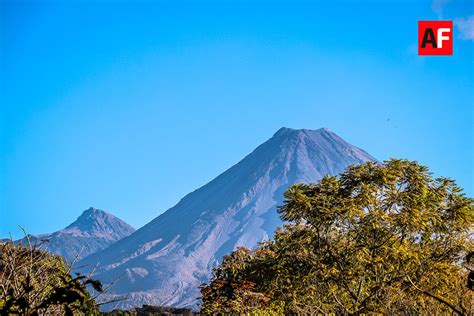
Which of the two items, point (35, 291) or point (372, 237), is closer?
point (35, 291)

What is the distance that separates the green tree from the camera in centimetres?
1706

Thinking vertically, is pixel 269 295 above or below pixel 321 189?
below

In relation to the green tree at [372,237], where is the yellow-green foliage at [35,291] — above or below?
above

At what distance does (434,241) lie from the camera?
19391 millimetres

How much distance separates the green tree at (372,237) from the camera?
1706cm

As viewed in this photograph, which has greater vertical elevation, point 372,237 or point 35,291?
point 35,291

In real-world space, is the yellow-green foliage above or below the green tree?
above

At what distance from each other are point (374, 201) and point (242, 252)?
11.7 m

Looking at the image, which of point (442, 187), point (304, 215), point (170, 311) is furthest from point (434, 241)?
point (170, 311)

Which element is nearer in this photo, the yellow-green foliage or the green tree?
the yellow-green foliage

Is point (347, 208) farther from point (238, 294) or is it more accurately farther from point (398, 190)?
point (238, 294)

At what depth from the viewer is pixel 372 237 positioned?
58.0 ft

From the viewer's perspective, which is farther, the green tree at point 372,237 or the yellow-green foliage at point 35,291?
the green tree at point 372,237

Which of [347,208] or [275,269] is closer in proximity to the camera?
[347,208]
